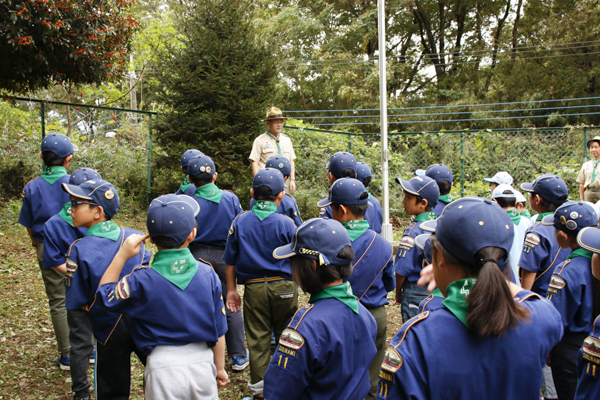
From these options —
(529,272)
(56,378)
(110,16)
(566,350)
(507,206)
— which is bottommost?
(56,378)

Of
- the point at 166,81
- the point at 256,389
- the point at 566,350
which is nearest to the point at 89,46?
the point at 166,81

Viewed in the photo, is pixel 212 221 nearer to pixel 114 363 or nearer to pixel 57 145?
pixel 57 145

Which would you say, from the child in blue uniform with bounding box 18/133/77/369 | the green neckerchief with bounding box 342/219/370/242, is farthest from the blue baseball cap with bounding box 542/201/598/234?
the child in blue uniform with bounding box 18/133/77/369

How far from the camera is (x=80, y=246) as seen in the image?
3.09m

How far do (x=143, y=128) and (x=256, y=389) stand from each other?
9.41 metres

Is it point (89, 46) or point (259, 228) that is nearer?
point (259, 228)

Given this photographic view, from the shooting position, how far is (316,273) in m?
2.25

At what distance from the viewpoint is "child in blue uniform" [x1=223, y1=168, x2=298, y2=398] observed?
3818 millimetres

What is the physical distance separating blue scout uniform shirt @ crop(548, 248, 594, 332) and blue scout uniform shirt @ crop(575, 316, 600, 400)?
1098 millimetres

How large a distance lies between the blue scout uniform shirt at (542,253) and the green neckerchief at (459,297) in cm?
261

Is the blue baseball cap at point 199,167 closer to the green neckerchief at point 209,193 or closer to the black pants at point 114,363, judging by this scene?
the green neckerchief at point 209,193

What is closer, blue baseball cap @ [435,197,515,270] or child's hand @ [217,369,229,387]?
blue baseball cap @ [435,197,515,270]

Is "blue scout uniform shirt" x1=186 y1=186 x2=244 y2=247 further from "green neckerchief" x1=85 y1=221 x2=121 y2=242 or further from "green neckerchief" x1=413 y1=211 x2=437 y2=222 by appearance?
"green neckerchief" x1=413 y1=211 x2=437 y2=222

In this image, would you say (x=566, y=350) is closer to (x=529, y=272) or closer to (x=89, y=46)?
(x=529, y=272)
